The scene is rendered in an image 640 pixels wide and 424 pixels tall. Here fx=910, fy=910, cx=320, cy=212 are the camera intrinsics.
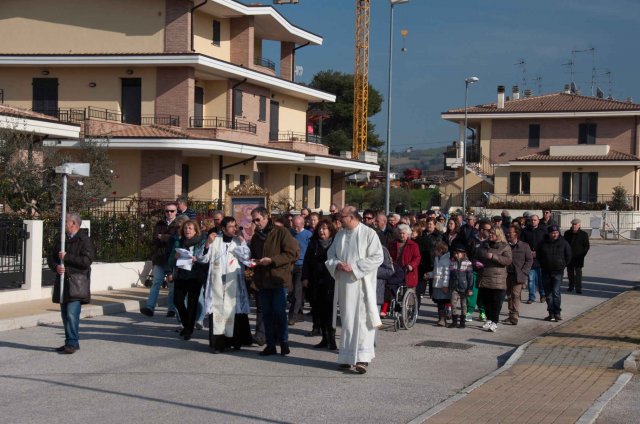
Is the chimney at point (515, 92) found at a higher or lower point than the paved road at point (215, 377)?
higher

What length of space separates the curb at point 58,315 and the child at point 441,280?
5.85 m

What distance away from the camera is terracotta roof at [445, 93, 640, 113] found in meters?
66.6

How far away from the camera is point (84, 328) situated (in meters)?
14.7

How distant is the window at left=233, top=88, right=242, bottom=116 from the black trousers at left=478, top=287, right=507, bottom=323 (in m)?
27.0

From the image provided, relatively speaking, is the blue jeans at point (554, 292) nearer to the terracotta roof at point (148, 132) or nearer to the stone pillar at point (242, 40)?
the terracotta roof at point (148, 132)

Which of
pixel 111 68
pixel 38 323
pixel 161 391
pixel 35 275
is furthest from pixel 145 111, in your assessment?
pixel 161 391

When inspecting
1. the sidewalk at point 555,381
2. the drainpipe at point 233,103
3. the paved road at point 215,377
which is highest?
the drainpipe at point 233,103

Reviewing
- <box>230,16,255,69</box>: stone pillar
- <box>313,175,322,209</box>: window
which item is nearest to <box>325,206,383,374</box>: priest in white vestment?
<box>230,16,255,69</box>: stone pillar

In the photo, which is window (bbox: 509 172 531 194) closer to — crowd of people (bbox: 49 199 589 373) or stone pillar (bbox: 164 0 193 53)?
stone pillar (bbox: 164 0 193 53)

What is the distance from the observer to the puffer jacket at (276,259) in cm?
1205

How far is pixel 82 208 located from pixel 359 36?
5959cm

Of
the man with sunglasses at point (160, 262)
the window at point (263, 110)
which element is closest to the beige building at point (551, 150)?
the window at point (263, 110)

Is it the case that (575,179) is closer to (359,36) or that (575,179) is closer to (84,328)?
(359,36)

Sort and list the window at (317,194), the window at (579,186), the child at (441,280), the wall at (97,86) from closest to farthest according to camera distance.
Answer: the child at (441,280) → the wall at (97,86) → the window at (317,194) → the window at (579,186)
